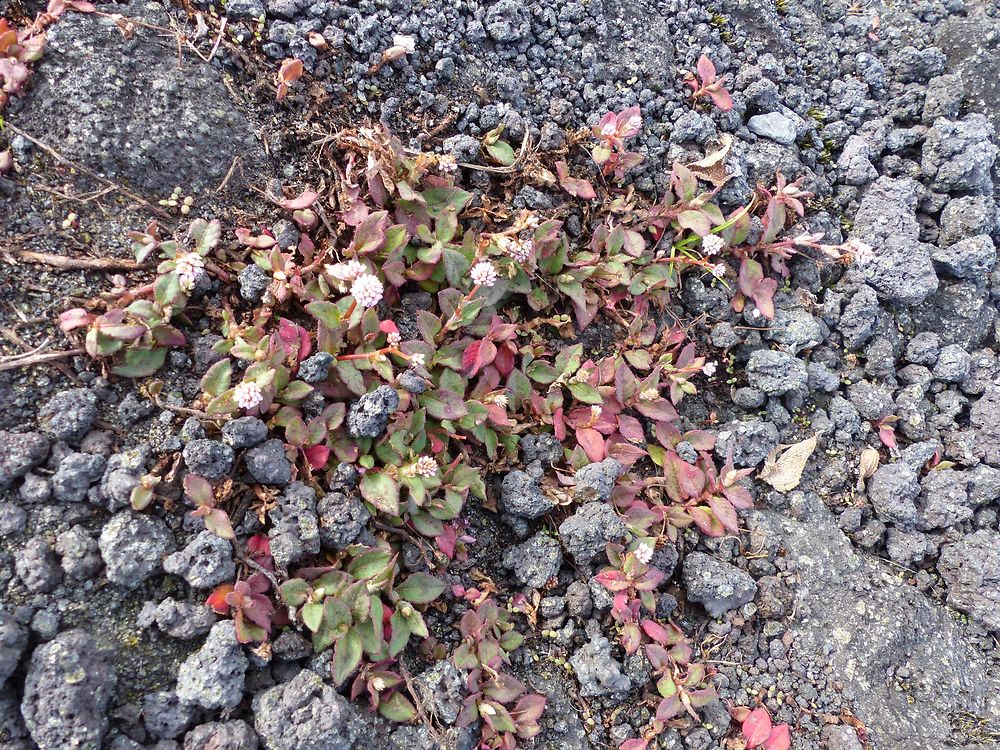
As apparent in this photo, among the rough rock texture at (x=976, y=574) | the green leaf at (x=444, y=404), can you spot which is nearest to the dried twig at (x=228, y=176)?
the green leaf at (x=444, y=404)

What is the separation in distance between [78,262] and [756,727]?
328cm

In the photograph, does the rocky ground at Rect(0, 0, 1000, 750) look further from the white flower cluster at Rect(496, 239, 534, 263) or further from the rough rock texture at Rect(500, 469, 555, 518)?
the white flower cluster at Rect(496, 239, 534, 263)

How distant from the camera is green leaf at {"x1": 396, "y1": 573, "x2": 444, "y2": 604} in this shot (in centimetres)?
264

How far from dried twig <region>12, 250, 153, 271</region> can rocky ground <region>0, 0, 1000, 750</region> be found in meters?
0.02

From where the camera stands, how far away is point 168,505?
7.88 ft

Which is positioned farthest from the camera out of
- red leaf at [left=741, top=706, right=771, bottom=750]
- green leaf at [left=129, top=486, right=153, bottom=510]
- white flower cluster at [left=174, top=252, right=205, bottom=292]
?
red leaf at [left=741, top=706, right=771, bottom=750]

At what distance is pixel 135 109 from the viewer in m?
2.71

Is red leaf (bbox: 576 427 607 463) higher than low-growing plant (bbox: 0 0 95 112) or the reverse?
the reverse

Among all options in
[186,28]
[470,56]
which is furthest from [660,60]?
[186,28]

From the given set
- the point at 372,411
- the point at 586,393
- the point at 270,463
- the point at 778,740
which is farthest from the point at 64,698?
the point at 778,740

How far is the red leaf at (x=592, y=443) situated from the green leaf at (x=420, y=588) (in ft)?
2.98

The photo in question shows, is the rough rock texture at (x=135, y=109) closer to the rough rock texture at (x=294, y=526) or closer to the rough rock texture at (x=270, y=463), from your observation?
the rough rock texture at (x=270, y=463)

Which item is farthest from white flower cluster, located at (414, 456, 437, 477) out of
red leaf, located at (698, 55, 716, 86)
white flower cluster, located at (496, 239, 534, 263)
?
red leaf, located at (698, 55, 716, 86)

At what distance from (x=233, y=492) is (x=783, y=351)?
2.70 metres
